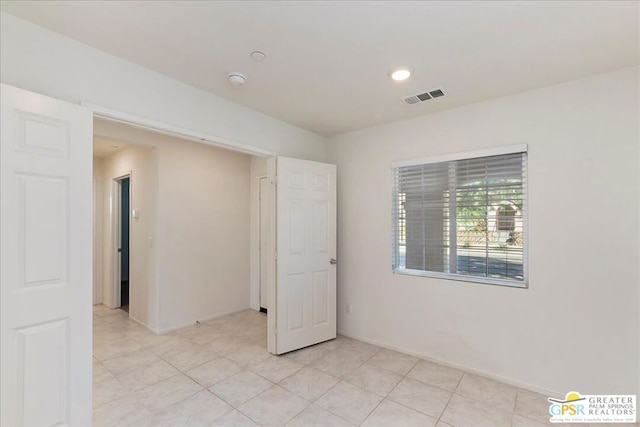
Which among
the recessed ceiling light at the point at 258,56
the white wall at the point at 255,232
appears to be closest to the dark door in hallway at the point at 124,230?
the white wall at the point at 255,232

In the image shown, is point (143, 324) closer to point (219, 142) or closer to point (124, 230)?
point (124, 230)

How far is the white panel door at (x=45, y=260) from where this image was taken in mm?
1550

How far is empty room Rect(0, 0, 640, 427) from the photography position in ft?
5.46

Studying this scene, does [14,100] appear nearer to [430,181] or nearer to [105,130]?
[105,130]

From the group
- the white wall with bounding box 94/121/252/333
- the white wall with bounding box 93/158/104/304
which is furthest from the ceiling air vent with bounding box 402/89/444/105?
the white wall with bounding box 93/158/104/304

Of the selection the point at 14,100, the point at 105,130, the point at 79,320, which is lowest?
the point at 79,320

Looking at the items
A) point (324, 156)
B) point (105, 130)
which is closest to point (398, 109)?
point (324, 156)

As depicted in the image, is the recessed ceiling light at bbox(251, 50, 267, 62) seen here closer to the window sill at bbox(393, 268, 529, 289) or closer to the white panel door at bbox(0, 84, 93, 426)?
the white panel door at bbox(0, 84, 93, 426)

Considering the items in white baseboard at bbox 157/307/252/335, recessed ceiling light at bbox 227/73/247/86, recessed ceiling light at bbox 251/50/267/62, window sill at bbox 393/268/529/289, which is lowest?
white baseboard at bbox 157/307/252/335

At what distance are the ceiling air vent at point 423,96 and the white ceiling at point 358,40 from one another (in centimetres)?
8

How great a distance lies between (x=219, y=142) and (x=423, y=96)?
1.90 metres

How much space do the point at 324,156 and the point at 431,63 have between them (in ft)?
6.59

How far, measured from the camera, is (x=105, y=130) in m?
3.46

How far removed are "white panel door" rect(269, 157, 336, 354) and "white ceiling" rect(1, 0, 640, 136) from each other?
1.04 meters
